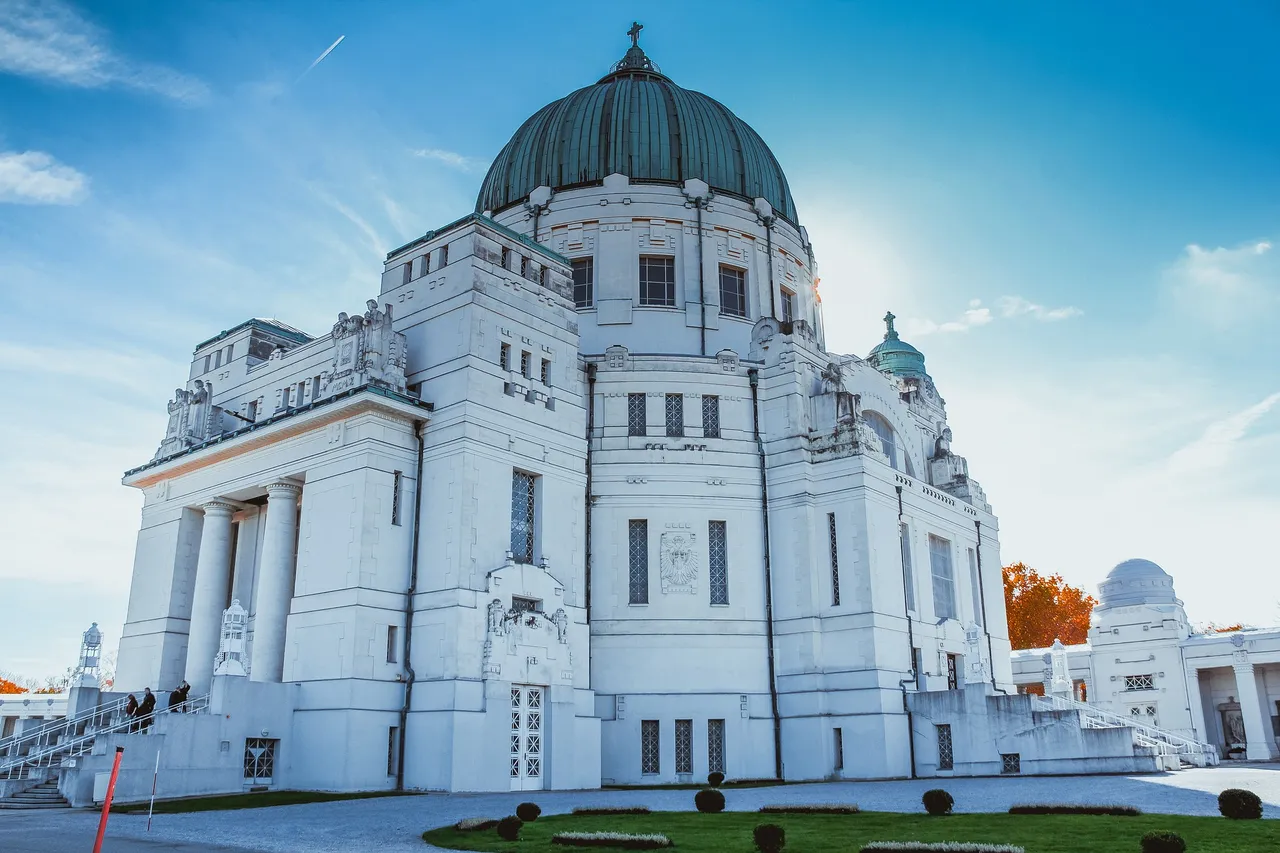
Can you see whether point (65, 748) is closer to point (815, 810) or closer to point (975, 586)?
point (815, 810)

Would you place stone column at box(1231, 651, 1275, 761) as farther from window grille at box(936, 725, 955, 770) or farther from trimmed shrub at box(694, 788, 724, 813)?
trimmed shrub at box(694, 788, 724, 813)

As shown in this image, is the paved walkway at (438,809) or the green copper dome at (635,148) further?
the green copper dome at (635,148)

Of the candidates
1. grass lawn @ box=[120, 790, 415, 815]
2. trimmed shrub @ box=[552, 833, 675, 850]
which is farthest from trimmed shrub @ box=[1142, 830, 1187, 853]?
grass lawn @ box=[120, 790, 415, 815]

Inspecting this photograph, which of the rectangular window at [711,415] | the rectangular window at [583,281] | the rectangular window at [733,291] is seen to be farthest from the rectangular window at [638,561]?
the rectangular window at [733,291]

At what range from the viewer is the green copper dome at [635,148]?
50.1 metres

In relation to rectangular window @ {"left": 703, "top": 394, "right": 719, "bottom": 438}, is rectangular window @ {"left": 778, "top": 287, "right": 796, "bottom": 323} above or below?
above

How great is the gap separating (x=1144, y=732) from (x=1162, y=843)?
113 feet

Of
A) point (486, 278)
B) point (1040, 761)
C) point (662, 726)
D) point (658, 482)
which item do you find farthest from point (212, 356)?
point (1040, 761)

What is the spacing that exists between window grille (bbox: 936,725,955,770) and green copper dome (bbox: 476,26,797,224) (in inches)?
994

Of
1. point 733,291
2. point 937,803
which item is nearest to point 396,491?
point 733,291

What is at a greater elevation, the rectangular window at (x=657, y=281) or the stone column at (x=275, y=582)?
the rectangular window at (x=657, y=281)

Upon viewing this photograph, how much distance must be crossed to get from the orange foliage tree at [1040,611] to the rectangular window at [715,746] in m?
51.2

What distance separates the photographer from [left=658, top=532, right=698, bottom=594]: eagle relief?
40.8 m

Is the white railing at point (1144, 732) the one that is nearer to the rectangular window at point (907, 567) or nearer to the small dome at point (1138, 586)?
the rectangular window at point (907, 567)
